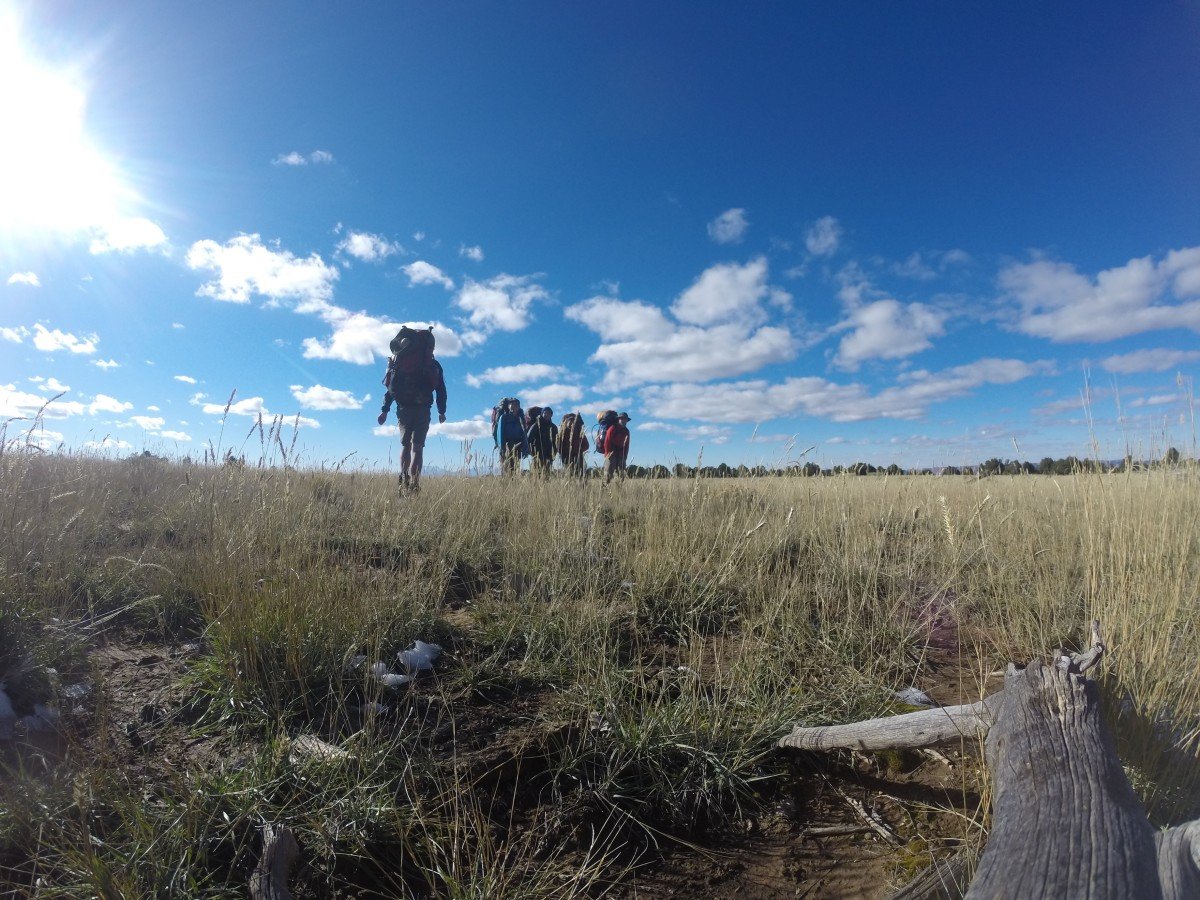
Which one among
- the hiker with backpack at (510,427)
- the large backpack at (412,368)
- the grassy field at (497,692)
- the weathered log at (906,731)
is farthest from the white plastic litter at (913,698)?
the hiker with backpack at (510,427)

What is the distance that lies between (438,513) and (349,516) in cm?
87

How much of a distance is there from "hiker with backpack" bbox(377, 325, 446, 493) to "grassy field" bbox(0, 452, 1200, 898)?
404cm

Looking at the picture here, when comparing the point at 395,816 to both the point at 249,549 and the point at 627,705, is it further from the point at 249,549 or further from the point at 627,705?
the point at 249,549

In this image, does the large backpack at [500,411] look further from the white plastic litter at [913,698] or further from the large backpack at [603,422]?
the white plastic litter at [913,698]

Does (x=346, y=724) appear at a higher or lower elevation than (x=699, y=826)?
higher

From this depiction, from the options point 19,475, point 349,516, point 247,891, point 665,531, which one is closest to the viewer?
point 247,891

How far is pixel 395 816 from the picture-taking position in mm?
1728

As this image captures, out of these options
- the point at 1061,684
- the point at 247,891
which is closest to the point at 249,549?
the point at 247,891

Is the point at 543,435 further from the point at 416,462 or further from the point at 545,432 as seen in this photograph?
the point at 416,462

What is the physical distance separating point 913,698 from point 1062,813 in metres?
1.41

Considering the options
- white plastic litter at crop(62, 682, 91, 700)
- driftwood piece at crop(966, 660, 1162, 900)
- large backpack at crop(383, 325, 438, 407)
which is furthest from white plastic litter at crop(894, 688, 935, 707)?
large backpack at crop(383, 325, 438, 407)

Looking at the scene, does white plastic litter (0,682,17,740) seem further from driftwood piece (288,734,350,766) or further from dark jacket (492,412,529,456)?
dark jacket (492,412,529,456)

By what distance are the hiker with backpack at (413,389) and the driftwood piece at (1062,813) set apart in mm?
7328

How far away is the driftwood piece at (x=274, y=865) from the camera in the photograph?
4.59ft
